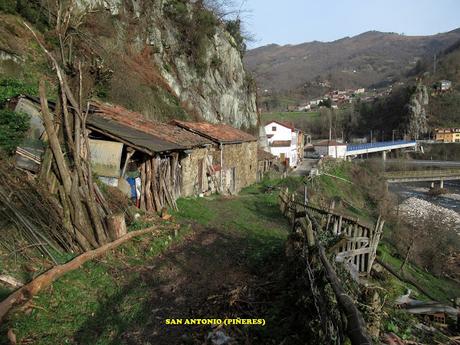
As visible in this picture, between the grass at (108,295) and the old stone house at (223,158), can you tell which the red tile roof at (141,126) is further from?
the grass at (108,295)

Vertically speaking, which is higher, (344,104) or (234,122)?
(344,104)

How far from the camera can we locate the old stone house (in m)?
17.8

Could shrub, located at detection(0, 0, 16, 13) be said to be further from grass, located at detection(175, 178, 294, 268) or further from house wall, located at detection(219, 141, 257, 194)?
house wall, located at detection(219, 141, 257, 194)

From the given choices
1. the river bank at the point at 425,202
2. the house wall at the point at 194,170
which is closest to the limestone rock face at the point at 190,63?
the house wall at the point at 194,170

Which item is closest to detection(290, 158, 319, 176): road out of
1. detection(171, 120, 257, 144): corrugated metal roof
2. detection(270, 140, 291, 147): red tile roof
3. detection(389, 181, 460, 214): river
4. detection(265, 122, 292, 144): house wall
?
detection(270, 140, 291, 147): red tile roof

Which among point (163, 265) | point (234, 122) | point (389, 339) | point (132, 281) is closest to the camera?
point (389, 339)

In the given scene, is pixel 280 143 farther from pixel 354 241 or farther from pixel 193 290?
pixel 193 290

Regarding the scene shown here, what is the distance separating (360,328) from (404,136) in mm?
93412

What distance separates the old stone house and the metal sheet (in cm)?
505

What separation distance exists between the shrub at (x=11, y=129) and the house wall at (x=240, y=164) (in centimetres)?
1192

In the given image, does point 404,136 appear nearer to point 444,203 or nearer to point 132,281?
point 444,203

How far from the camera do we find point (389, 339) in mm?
3607

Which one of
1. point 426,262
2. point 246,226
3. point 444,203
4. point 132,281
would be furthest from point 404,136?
point 132,281

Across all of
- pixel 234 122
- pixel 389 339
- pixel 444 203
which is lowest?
pixel 444 203
